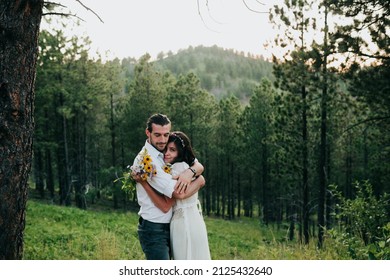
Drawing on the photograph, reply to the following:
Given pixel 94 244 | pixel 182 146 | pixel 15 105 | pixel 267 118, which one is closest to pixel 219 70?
pixel 267 118

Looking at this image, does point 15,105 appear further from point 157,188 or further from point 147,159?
point 157,188

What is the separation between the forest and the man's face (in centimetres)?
336

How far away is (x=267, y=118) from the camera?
80.2 feet

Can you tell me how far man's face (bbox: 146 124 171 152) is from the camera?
3777 mm

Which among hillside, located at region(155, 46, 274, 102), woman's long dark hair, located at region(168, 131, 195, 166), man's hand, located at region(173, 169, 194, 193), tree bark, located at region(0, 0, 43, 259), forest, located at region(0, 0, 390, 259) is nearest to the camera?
tree bark, located at region(0, 0, 43, 259)

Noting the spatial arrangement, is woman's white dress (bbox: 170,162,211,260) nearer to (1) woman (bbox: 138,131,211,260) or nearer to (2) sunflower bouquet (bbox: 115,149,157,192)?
(1) woman (bbox: 138,131,211,260)

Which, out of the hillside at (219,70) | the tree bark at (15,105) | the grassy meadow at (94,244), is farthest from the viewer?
the hillside at (219,70)

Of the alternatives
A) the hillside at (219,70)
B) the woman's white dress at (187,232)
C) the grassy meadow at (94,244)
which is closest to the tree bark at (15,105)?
the woman's white dress at (187,232)

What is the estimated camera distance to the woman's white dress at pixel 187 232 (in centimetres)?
379

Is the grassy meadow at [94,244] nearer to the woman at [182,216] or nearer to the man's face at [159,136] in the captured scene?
the woman at [182,216]

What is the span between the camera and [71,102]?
24.8m

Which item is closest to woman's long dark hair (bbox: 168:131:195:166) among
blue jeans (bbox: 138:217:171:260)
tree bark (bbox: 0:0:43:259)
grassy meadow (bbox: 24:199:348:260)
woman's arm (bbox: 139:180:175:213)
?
woman's arm (bbox: 139:180:175:213)

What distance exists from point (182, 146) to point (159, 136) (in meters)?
0.27
